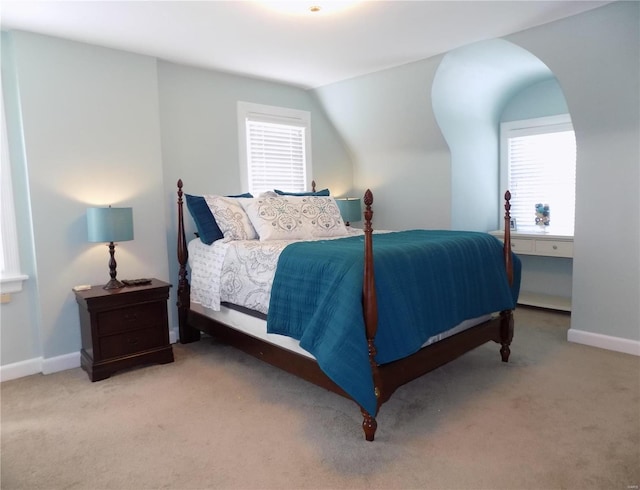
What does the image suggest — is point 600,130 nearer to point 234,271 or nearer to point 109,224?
point 234,271

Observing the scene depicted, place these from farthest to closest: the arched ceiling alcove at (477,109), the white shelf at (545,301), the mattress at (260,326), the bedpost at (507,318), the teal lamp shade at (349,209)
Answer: the teal lamp shade at (349,209)
the white shelf at (545,301)
the arched ceiling alcove at (477,109)
the bedpost at (507,318)
the mattress at (260,326)

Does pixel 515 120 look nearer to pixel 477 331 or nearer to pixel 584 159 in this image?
pixel 584 159

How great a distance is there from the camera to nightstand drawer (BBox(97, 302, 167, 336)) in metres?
3.11

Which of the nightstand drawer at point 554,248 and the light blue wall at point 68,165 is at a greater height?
the light blue wall at point 68,165

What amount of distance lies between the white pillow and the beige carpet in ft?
3.29

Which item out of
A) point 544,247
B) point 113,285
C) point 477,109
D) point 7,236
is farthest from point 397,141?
point 7,236

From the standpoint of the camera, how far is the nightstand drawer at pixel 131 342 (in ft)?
10.2

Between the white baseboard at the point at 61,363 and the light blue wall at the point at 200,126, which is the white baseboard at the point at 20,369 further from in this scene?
the light blue wall at the point at 200,126

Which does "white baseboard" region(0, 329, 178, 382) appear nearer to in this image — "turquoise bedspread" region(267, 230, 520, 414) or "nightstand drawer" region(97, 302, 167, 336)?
"nightstand drawer" region(97, 302, 167, 336)

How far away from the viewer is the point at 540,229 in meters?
4.82

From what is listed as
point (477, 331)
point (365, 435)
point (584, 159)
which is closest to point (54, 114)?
point (365, 435)

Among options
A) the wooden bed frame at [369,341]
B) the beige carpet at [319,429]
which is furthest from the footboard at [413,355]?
the beige carpet at [319,429]

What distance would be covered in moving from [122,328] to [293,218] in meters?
1.51

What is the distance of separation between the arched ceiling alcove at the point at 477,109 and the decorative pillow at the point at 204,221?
234cm
